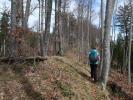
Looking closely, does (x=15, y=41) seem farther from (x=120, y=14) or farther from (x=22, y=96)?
(x=120, y=14)

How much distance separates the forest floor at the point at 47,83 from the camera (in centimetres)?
1398

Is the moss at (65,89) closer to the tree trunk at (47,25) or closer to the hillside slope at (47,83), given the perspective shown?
the hillside slope at (47,83)

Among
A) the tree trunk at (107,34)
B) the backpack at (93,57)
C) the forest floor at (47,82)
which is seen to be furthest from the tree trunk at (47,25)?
the tree trunk at (107,34)

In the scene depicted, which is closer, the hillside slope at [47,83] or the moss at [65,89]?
the hillside slope at [47,83]

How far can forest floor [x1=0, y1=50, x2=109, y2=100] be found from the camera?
45.9 feet

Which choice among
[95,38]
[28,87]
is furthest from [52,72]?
[95,38]

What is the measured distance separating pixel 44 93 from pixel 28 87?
2.67ft

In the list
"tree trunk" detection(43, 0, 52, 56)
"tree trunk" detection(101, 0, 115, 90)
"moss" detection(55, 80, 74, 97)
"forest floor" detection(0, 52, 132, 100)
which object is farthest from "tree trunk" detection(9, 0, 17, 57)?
"tree trunk" detection(101, 0, 115, 90)

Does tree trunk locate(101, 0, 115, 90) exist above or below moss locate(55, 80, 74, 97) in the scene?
above

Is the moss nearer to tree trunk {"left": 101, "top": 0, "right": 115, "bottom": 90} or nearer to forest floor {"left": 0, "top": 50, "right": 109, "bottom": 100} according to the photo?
forest floor {"left": 0, "top": 50, "right": 109, "bottom": 100}

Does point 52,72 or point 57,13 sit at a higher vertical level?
point 57,13

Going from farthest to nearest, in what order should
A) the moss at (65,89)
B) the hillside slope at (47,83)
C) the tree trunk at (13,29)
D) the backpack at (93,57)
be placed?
the backpack at (93,57) → the tree trunk at (13,29) → the moss at (65,89) → the hillside slope at (47,83)

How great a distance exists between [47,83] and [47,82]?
0.38 ft

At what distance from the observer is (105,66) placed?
57.6 ft
